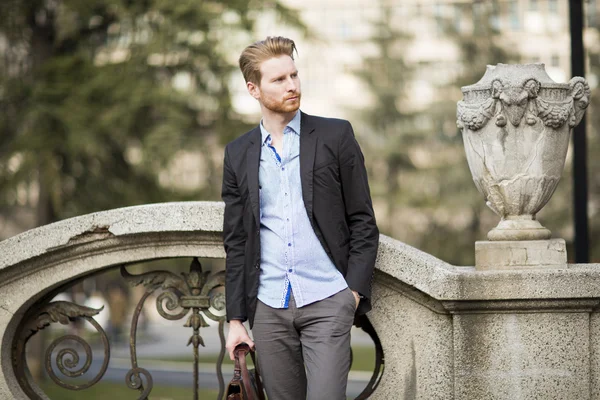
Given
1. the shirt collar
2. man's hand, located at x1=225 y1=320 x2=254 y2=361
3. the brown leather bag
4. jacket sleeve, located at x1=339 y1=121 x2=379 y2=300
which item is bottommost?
the brown leather bag

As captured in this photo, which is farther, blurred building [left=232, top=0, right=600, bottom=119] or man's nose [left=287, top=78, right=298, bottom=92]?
blurred building [left=232, top=0, right=600, bottom=119]

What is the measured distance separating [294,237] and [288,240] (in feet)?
0.10

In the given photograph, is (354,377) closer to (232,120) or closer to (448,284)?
(232,120)

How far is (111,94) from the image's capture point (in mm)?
13602

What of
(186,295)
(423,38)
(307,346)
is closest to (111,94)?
(186,295)

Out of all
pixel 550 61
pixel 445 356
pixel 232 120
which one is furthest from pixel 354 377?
pixel 550 61

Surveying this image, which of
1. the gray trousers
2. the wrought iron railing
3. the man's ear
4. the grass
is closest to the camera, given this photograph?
the gray trousers

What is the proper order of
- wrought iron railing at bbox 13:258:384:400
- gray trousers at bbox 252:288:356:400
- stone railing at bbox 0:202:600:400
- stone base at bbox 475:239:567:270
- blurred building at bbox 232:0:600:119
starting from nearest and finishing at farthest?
gray trousers at bbox 252:288:356:400, stone railing at bbox 0:202:600:400, stone base at bbox 475:239:567:270, wrought iron railing at bbox 13:258:384:400, blurred building at bbox 232:0:600:119

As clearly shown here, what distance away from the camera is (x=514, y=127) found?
5.12 m

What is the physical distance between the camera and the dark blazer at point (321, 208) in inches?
171

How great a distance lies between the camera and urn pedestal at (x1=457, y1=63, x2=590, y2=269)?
509 cm

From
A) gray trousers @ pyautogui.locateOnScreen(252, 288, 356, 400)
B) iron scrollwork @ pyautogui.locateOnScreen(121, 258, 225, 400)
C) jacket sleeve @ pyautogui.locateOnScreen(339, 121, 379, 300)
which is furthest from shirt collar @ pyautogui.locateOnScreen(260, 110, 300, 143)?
iron scrollwork @ pyautogui.locateOnScreen(121, 258, 225, 400)

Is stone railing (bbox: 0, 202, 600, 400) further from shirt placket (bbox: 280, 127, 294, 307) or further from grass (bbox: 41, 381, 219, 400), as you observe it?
grass (bbox: 41, 381, 219, 400)

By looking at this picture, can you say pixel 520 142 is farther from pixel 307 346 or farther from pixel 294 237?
pixel 307 346
